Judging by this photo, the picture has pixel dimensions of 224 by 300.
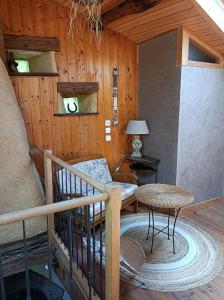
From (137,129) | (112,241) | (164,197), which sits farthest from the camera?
(137,129)

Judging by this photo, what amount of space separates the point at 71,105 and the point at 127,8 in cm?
144

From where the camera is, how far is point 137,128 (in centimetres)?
359

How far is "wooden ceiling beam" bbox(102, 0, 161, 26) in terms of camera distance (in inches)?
101

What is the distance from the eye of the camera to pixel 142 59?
146 inches

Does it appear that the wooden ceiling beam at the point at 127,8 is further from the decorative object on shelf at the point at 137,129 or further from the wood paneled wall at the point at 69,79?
the decorative object on shelf at the point at 137,129

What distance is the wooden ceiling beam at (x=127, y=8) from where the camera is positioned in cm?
257

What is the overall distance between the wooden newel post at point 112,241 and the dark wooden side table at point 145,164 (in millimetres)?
2262

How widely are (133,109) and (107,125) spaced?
1.91ft

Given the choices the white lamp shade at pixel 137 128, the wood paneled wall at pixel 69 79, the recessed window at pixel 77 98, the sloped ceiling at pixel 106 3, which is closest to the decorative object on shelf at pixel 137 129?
the white lamp shade at pixel 137 128

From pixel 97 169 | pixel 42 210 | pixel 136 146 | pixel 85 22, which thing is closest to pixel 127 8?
pixel 85 22

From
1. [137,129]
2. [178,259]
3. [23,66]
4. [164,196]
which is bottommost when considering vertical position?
[178,259]

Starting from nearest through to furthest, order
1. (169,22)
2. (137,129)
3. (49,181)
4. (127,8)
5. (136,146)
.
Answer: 1. (49,181)
2. (127,8)
3. (169,22)
4. (137,129)
5. (136,146)

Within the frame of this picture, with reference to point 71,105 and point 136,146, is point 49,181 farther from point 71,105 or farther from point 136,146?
point 136,146

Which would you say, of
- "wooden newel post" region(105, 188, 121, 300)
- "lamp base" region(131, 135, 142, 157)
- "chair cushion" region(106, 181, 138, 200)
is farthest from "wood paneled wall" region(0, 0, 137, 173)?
"wooden newel post" region(105, 188, 121, 300)
